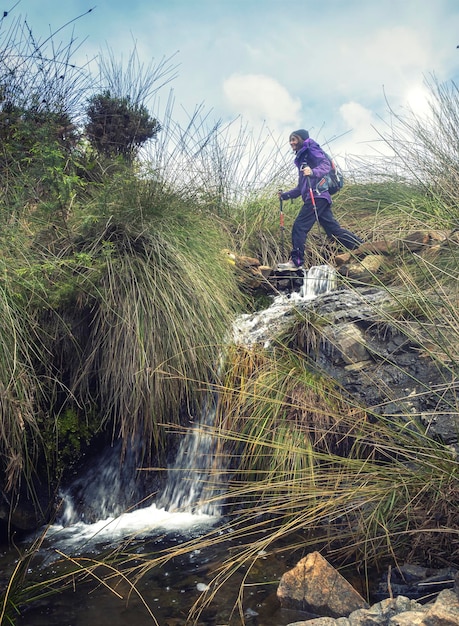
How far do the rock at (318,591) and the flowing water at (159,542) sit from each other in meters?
0.07

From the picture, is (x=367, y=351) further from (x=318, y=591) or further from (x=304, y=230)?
(x=304, y=230)

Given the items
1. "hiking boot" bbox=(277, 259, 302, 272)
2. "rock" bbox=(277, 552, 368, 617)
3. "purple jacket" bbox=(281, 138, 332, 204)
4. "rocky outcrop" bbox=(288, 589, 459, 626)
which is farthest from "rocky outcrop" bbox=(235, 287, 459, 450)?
"purple jacket" bbox=(281, 138, 332, 204)

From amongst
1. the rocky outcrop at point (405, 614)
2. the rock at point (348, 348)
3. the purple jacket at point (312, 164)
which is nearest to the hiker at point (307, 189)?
the purple jacket at point (312, 164)

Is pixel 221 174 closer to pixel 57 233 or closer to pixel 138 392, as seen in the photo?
pixel 57 233

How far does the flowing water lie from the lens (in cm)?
298

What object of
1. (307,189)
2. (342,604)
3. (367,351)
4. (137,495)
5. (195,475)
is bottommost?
A: (342,604)

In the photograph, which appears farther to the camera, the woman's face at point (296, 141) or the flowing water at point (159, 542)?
the woman's face at point (296, 141)

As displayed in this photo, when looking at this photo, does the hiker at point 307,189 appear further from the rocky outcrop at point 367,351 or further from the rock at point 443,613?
the rock at point 443,613

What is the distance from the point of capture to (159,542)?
12.7ft

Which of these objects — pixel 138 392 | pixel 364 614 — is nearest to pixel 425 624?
pixel 364 614

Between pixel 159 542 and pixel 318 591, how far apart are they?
134 cm

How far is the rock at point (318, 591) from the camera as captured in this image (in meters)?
2.80

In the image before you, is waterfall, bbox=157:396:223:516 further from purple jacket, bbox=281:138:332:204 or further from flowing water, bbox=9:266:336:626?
purple jacket, bbox=281:138:332:204

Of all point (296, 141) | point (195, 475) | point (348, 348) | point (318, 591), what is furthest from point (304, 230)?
point (318, 591)
